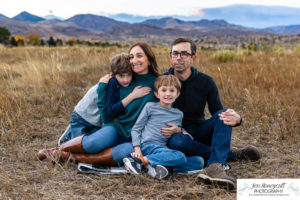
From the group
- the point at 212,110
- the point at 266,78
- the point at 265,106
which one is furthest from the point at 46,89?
the point at 266,78

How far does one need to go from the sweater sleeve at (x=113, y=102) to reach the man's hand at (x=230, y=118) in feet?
3.27

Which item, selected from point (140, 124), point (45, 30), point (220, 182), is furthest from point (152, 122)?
point (45, 30)

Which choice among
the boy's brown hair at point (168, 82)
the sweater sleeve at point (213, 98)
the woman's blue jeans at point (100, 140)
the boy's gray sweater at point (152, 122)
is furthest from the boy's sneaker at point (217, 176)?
the woman's blue jeans at point (100, 140)

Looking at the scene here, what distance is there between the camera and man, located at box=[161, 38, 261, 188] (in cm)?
278

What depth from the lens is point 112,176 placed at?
278cm

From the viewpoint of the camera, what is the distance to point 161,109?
9.52 feet

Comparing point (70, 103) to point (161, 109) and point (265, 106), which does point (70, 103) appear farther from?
point (265, 106)

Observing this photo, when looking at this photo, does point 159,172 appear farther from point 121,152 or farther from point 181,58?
point 181,58

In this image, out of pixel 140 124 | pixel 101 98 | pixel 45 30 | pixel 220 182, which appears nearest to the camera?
pixel 220 182

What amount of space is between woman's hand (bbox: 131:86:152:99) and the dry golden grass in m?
0.80

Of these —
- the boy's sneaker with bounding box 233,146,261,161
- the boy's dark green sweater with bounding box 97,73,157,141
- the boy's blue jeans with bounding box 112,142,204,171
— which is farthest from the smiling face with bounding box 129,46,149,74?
the boy's sneaker with bounding box 233,146,261,161

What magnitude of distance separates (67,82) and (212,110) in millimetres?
4147

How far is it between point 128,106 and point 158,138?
46cm

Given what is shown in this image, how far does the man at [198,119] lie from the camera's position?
2777 mm
